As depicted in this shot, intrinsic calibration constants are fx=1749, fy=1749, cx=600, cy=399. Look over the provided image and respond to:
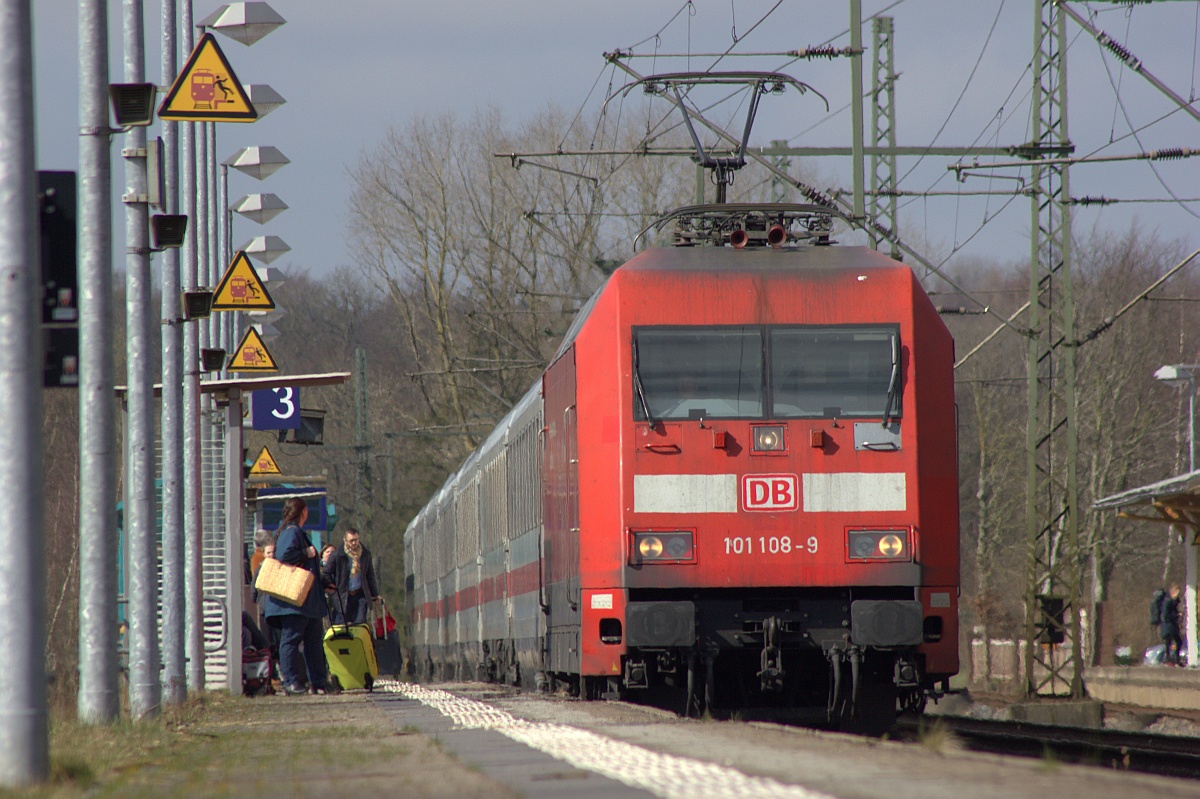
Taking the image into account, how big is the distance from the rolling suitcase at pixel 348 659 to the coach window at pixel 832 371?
7644 mm

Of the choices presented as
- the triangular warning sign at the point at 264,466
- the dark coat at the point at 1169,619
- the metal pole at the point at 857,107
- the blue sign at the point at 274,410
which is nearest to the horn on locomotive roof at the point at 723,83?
the metal pole at the point at 857,107

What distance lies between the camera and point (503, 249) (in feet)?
145

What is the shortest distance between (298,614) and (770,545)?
6532 millimetres

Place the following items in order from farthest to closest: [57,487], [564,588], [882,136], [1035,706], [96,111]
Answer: [57,487] < [882,136] < [1035,706] < [564,588] < [96,111]

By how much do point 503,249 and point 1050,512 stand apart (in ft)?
76.0

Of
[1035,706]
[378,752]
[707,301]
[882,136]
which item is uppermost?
[882,136]

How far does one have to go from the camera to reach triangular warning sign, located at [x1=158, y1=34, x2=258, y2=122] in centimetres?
1197

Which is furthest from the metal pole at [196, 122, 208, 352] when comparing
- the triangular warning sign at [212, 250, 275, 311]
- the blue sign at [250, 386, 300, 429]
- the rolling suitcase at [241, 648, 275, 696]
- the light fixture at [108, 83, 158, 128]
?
the light fixture at [108, 83, 158, 128]

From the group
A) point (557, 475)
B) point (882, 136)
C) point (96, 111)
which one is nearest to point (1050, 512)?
Answer: point (882, 136)

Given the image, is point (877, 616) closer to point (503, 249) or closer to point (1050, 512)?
point (1050, 512)

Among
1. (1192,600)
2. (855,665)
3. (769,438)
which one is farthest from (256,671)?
(1192,600)

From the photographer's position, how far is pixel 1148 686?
78.5 feet

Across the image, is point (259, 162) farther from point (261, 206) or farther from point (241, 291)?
point (241, 291)

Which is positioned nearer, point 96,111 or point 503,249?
point 96,111
